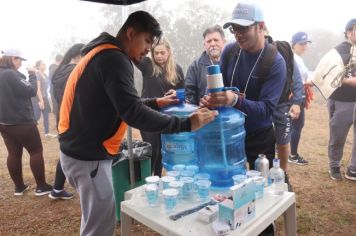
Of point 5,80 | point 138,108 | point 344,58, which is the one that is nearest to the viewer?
point 138,108

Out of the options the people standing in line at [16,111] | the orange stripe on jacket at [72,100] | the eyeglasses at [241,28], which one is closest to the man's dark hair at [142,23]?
the orange stripe on jacket at [72,100]

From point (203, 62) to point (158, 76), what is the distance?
1.52 ft

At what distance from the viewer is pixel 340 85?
3.38m

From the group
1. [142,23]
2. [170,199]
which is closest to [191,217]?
[170,199]

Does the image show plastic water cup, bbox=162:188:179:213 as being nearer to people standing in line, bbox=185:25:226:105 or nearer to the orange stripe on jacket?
the orange stripe on jacket

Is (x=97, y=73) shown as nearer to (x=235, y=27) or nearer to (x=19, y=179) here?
(x=235, y=27)

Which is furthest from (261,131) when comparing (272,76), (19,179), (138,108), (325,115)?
(325,115)

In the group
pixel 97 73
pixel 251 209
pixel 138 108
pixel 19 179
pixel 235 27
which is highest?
pixel 235 27

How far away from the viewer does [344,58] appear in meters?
3.40

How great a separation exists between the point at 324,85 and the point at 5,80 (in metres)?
3.43

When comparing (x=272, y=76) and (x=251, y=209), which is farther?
(x=272, y=76)

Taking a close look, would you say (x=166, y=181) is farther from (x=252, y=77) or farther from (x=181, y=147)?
(x=252, y=77)

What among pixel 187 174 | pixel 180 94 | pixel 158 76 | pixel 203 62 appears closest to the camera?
pixel 187 174

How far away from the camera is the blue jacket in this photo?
1.72m
